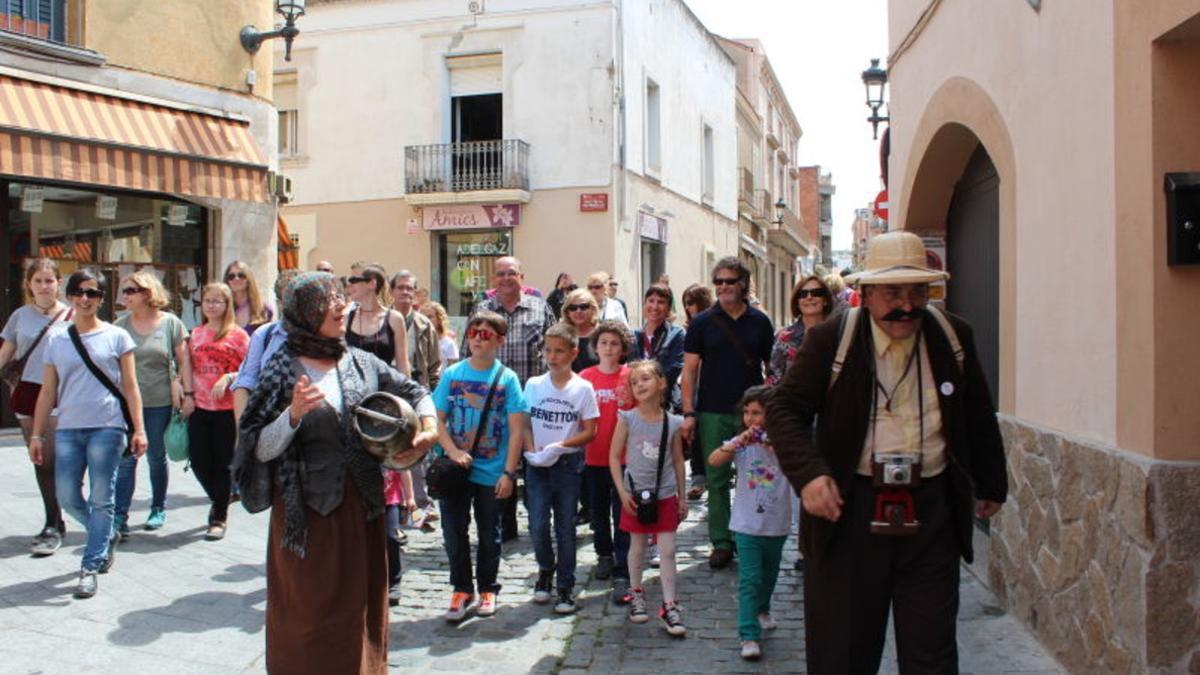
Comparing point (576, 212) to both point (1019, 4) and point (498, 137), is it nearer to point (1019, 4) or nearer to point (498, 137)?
point (498, 137)

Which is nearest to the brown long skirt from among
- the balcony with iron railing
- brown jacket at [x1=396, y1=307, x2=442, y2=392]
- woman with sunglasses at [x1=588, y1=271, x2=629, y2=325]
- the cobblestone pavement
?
the cobblestone pavement

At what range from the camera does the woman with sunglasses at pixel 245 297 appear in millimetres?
7480

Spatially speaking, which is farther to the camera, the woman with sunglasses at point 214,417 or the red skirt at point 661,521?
the woman with sunglasses at point 214,417

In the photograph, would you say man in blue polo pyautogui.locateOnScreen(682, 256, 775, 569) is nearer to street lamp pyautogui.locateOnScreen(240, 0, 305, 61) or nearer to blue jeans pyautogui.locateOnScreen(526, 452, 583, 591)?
blue jeans pyautogui.locateOnScreen(526, 452, 583, 591)

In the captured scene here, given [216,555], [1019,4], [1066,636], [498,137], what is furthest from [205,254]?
[1066,636]

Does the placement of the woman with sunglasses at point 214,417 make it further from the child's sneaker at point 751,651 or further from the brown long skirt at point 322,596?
the child's sneaker at point 751,651

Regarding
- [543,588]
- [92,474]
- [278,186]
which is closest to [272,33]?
[278,186]

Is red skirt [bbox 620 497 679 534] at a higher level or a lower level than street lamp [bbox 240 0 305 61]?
lower

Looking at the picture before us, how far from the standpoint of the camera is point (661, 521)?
5.41 metres

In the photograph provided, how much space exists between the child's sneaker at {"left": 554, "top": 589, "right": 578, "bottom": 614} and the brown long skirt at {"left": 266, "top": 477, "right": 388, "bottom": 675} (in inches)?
72.3

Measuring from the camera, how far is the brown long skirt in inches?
144

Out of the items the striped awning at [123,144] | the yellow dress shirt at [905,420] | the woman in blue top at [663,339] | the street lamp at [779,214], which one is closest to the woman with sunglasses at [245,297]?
the woman in blue top at [663,339]

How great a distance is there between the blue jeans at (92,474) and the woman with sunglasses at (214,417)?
106 cm

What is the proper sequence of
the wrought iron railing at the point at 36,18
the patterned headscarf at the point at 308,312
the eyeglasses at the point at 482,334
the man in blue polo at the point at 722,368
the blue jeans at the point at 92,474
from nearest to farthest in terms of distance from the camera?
the patterned headscarf at the point at 308,312 → the eyeglasses at the point at 482,334 → the blue jeans at the point at 92,474 → the man in blue polo at the point at 722,368 → the wrought iron railing at the point at 36,18
